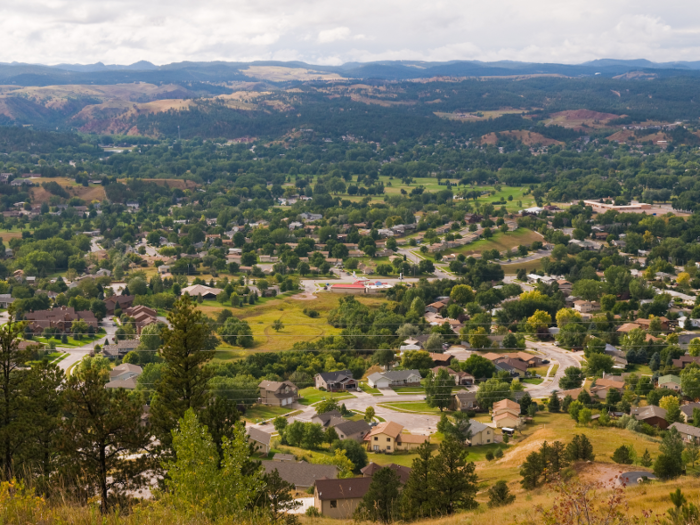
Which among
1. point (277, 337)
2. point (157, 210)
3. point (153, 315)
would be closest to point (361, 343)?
point (277, 337)

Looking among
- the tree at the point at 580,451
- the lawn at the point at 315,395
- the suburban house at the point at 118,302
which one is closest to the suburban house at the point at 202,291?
the suburban house at the point at 118,302

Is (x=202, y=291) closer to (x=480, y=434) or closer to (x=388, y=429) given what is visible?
(x=388, y=429)

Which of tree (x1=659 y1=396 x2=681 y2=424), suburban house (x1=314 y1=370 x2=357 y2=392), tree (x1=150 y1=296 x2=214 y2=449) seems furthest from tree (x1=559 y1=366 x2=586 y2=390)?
tree (x1=150 y1=296 x2=214 y2=449)

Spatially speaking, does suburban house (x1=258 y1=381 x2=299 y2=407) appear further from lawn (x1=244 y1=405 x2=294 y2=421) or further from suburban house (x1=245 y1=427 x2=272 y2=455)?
suburban house (x1=245 y1=427 x2=272 y2=455)

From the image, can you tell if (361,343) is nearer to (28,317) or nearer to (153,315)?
(153,315)

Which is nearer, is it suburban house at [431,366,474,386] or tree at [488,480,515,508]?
tree at [488,480,515,508]

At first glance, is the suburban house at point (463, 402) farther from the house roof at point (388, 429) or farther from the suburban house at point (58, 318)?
the suburban house at point (58, 318)
